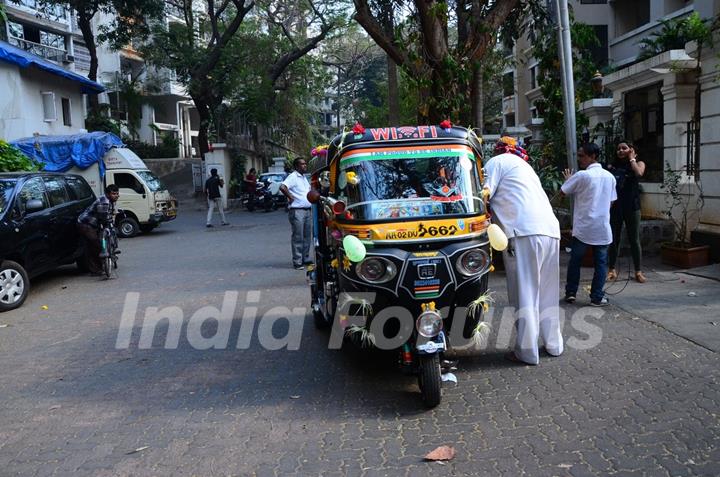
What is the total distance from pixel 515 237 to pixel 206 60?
2570cm

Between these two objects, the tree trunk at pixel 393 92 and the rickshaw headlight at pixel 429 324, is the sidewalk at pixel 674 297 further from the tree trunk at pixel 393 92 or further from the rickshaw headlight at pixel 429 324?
the tree trunk at pixel 393 92

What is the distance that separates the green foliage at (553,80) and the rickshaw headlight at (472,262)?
667 centimetres

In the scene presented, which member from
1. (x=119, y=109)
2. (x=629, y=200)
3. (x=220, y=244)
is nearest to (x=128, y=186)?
(x=220, y=244)

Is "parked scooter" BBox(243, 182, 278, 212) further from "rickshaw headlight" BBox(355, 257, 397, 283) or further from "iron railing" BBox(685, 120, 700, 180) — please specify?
"rickshaw headlight" BBox(355, 257, 397, 283)

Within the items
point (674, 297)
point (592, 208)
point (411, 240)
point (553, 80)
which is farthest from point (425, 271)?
point (553, 80)

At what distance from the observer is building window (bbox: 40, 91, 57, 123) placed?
2392 centimetres

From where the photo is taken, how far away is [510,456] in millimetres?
3816

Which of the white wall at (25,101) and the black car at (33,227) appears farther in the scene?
the white wall at (25,101)

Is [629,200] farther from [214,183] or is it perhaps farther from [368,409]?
[214,183]

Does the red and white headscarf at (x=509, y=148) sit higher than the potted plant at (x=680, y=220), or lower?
higher

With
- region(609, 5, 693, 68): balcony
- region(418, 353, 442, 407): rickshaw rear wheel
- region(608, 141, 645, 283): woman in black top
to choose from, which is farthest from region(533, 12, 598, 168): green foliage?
region(609, 5, 693, 68): balcony

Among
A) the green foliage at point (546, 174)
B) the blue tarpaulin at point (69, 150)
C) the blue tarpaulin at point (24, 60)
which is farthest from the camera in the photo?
the blue tarpaulin at point (24, 60)

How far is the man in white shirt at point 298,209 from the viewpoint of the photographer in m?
10.8

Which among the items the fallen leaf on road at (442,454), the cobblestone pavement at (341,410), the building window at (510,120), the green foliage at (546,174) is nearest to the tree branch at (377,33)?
the green foliage at (546,174)
